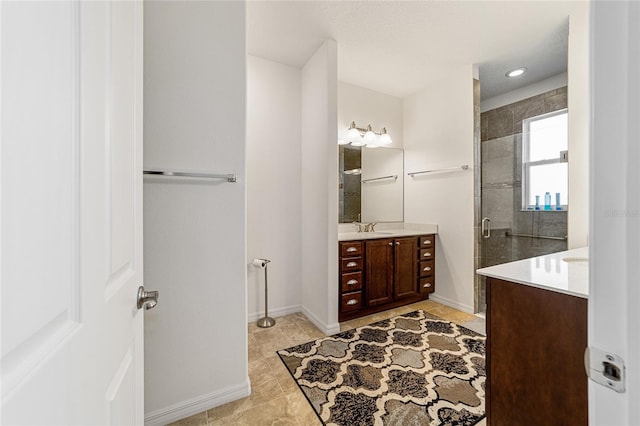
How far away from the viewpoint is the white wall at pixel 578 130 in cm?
202

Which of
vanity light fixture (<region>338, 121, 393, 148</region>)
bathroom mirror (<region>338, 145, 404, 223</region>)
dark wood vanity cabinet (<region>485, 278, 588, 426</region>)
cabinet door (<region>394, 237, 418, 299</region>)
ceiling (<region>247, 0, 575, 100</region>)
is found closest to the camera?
dark wood vanity cabinet (<region>485, 278, 588, 426</region>)

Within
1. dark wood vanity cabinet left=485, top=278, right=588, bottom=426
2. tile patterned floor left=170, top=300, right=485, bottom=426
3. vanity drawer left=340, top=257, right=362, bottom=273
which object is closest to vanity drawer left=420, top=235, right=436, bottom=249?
tile patterned floor left=170, top=300, right=485, bottom=426

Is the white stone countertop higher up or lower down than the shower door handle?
lower down

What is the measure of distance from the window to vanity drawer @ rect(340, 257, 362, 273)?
1.97 metres

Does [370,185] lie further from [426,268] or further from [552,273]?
[552,273]

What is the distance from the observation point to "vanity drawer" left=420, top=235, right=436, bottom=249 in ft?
10.7

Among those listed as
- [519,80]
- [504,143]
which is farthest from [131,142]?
[519,80]

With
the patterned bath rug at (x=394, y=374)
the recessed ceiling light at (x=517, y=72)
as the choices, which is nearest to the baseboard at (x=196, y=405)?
the patterned bath rug at (x=394, y=374)

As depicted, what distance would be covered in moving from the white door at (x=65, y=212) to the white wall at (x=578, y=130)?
2814mm

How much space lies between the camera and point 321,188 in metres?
2.59

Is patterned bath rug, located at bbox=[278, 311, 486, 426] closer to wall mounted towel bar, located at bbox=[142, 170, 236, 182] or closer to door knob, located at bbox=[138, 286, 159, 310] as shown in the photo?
door knob, located at bbox=[138, 286, 159, 310]

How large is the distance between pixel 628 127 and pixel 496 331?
117cm

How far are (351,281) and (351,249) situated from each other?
0.33 m

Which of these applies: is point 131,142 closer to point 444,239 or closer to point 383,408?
point 383,408
